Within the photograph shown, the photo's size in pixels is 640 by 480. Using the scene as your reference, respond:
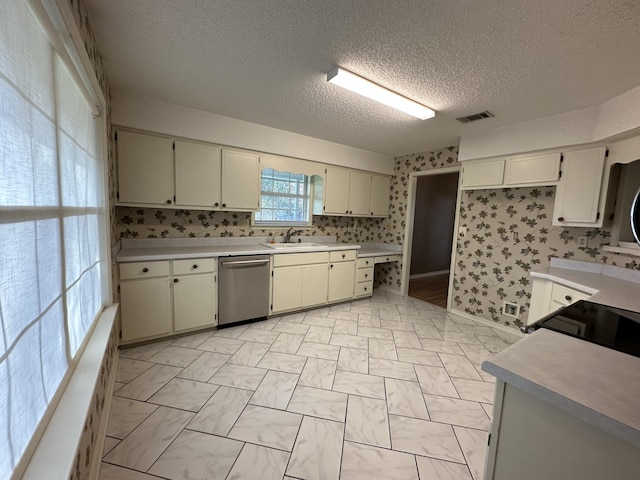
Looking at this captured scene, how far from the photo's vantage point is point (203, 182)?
3002 mm

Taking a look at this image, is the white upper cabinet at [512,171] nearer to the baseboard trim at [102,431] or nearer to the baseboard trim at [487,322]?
the baseboard trim at [487,322]

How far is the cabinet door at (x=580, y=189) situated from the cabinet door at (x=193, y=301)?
3611 millimetres

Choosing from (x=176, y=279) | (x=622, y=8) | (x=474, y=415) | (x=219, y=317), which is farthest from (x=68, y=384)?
(x=622, y=8)

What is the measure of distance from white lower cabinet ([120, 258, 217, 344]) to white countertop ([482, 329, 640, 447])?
104 inches

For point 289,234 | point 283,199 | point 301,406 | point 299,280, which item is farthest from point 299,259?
point 301,406

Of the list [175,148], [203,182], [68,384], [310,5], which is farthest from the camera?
[203,182]

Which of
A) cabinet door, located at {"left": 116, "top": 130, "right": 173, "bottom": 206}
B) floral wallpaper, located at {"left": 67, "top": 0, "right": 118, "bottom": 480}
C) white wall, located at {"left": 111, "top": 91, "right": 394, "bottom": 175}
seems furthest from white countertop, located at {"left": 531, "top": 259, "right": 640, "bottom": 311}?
cabinet door, located at {"left": 116, "top": 130, "right": 173, "bottom": 206}

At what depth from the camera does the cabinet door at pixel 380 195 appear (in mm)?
4575

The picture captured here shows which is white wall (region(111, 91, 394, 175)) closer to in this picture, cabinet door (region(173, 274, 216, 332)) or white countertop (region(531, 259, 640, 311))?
cabinet door (region(173, 274, 216, 332))

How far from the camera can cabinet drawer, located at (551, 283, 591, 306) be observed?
2.05 m

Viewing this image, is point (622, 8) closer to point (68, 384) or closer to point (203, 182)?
point (68, 384)

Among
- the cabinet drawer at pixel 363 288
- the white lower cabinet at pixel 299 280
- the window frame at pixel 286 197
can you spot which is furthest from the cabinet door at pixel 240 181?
the cabinet drawer at pixel 363 288

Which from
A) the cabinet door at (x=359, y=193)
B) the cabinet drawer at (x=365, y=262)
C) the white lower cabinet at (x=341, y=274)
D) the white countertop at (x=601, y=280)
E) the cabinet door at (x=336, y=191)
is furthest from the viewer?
the cabinet door at (x=359, y=193)

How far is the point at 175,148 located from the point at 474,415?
3.52 m
